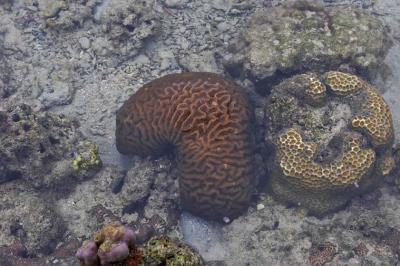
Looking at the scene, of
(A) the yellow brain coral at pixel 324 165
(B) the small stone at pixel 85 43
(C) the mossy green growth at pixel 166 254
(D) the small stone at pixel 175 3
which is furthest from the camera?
(D) the small stone at pixel 175 3

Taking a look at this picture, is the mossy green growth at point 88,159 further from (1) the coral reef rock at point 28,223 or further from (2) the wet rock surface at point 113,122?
(1) the coral reef rock at point 28,223

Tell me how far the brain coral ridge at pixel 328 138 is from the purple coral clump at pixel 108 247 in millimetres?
4299

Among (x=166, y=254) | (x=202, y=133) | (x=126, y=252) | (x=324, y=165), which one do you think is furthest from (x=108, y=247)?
(x=324, y=165)

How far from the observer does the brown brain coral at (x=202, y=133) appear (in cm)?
718

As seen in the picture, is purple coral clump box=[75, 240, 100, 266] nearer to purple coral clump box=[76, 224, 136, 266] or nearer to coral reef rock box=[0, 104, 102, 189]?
purple coral clump box=[76, 224, 136, 266]

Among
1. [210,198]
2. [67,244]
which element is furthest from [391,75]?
[67,244]

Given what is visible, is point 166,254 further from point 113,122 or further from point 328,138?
point 113,122

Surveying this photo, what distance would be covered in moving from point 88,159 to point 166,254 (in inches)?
191

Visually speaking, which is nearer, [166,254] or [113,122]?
[166,254]

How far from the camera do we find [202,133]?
717 centimetres

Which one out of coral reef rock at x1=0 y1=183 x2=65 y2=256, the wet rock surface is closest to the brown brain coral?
the wet rock surface

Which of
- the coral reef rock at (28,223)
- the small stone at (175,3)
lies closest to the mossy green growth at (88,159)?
the coral reef rock at (28,223)

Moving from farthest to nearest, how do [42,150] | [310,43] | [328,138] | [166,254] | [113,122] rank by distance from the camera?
[113,122]
[310,43]
[42,150]
[328,138]
[166,254]

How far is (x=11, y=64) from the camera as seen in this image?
10.1 metres
